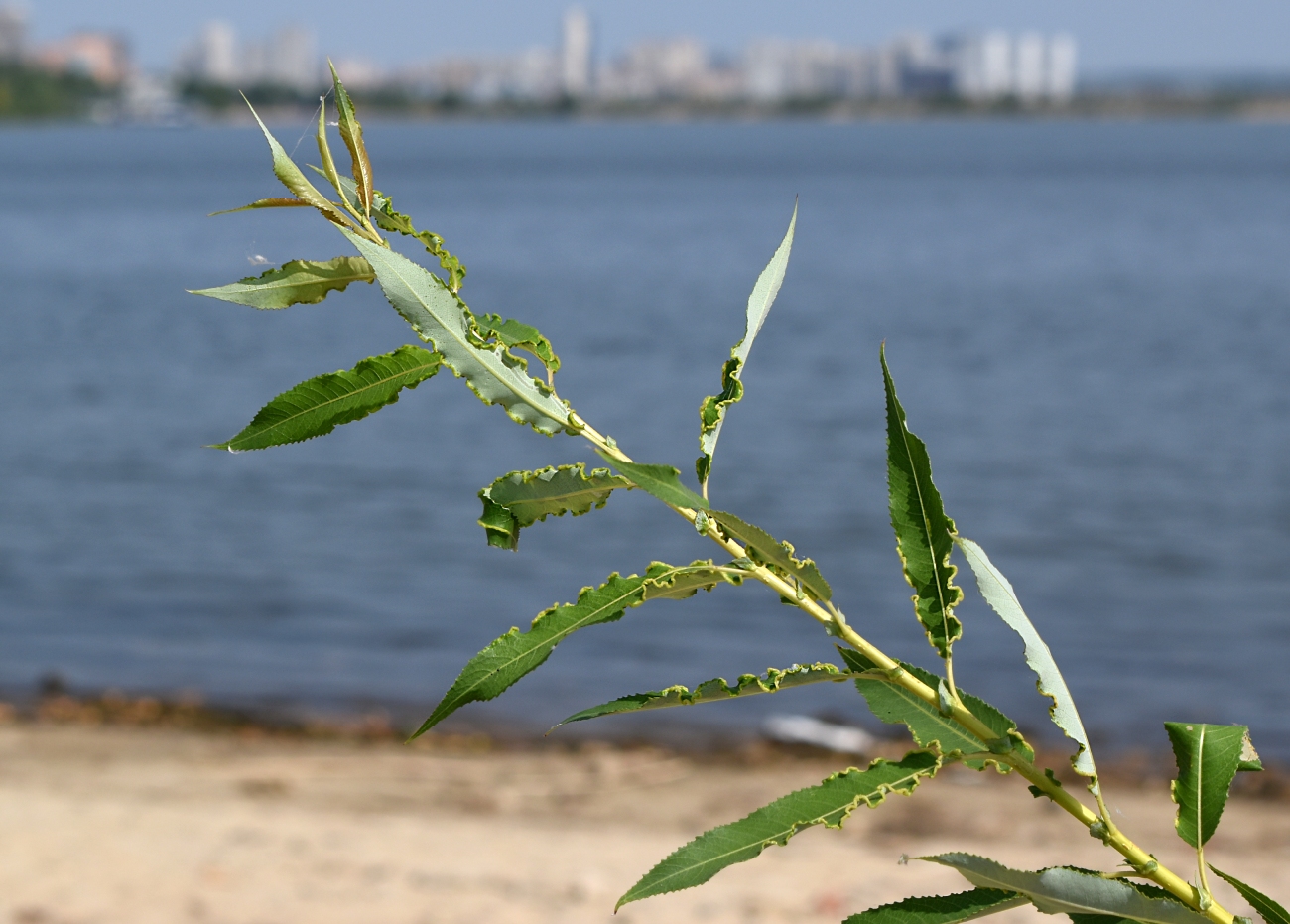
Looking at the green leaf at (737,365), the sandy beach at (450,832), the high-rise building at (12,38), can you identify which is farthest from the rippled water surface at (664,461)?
the high-rise building at (12,38)

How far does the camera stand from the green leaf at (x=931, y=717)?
2.60ft

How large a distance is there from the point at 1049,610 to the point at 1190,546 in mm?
3461

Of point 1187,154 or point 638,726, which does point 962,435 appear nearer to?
point 638,726

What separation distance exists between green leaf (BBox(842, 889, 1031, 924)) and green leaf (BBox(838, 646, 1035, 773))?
0.07 metres

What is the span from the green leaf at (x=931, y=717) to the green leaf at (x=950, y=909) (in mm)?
68

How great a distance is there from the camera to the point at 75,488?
20.8 meters

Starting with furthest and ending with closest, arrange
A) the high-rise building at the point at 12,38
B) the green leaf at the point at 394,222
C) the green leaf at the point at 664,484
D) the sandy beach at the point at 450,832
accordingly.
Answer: the high-rise building at the point at 12,38 → the sandy beach at the point at 450,832 → the green leaf at the point at 394,222 → the green leaf at the point at 664,484

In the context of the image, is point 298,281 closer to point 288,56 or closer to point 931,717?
point 931,717

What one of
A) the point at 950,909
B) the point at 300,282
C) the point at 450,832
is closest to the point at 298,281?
the point at 300,282

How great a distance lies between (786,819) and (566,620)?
16 cm

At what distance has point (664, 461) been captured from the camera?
18.9 meters

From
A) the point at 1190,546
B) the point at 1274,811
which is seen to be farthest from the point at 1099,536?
the point at 1274,811

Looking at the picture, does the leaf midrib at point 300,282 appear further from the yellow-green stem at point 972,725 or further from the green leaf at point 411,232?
the yellow-green stem at point 972,725

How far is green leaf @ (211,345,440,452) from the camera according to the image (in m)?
0.85
